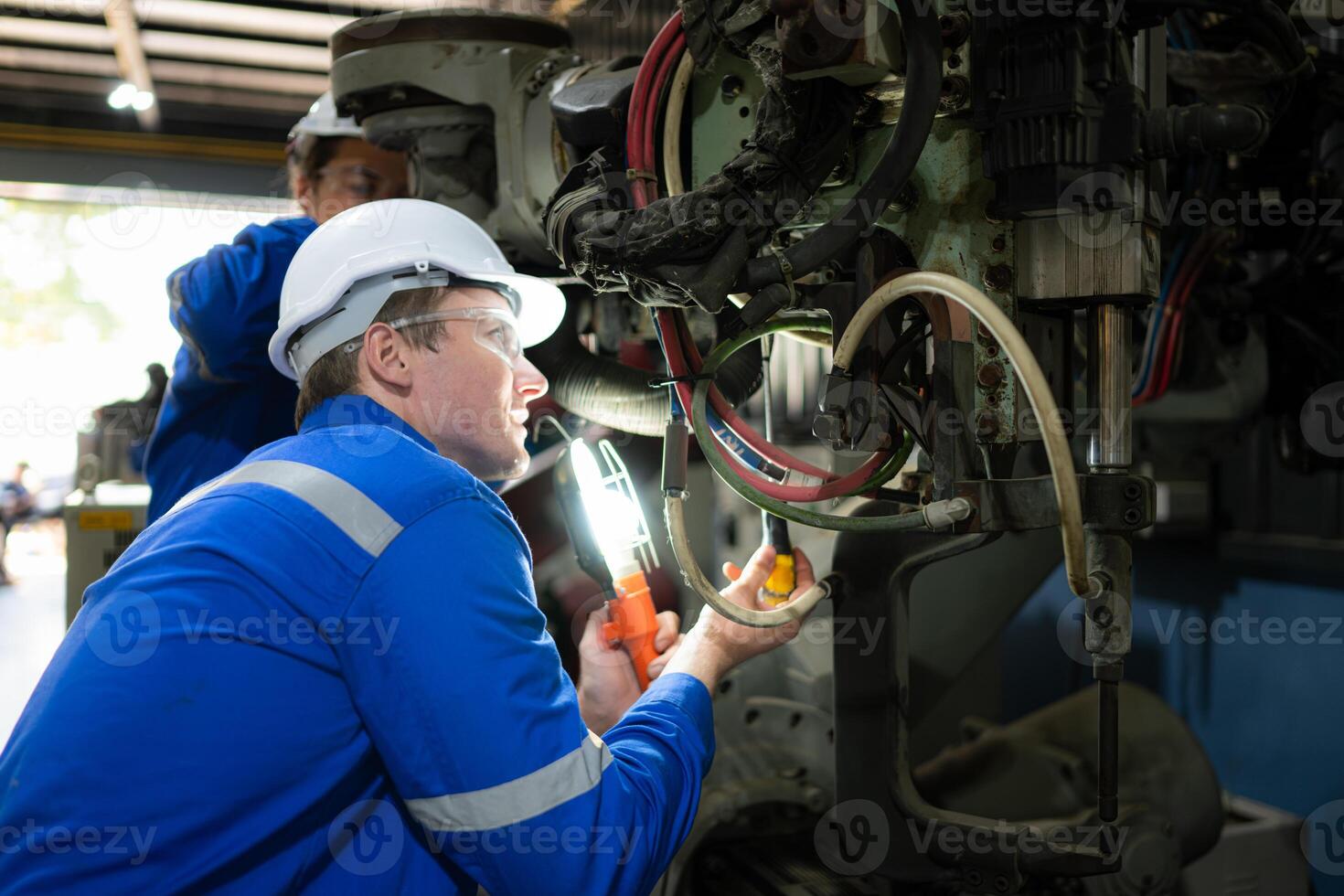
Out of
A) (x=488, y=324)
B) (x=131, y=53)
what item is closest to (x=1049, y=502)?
(x=488, y=324)

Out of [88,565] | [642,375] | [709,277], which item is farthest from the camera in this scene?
[88,565]

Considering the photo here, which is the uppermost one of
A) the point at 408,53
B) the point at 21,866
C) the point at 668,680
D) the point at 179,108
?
the point at 179,108

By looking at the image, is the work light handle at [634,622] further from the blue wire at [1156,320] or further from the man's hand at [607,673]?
the blue wire at [1156,320]

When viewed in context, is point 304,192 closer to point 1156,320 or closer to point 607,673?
point 607,673

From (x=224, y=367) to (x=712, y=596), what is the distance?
45.0 inches

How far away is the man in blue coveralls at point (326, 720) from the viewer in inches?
36.3

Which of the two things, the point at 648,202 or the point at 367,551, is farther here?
the point at 648,202

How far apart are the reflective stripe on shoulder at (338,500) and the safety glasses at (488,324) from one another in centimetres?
27

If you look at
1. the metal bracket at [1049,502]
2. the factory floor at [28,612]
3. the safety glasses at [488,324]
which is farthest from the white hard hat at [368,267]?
the factory floor at [28,612]

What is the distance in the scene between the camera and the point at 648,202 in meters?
1.24

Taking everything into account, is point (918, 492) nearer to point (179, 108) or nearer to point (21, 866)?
point (21, 866)

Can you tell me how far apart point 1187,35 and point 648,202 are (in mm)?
1150

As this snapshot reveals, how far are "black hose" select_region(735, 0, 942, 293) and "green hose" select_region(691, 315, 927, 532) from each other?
0.49 ft

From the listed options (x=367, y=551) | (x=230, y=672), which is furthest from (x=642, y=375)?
(x=230, y=672)
